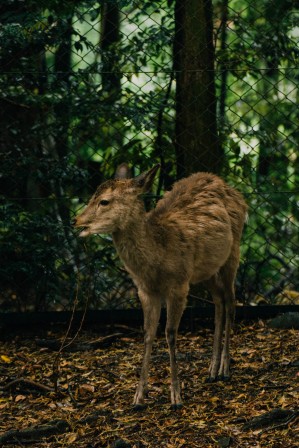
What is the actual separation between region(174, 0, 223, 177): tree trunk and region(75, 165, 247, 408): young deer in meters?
0.93

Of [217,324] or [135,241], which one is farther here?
[217,324]

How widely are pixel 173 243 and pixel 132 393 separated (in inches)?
40.2

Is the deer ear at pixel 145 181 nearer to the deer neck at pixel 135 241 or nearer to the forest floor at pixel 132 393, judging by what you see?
the deer neck at pixel 135 241

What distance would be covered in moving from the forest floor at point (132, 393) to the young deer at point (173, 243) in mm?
200

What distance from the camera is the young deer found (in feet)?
17.8

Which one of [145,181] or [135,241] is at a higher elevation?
[145,181]

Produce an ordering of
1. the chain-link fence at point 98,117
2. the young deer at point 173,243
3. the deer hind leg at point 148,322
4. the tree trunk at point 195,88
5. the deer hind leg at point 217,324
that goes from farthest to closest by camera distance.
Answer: the tree trunk at point 195,88 → the chain-link fence at point 98,117 → the deer hind leg at point 217,324 → the deer hind leg at point 148,322 → the young deer at point 173,243

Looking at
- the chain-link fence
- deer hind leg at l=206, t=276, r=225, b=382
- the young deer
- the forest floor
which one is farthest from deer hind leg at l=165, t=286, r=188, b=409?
the chain-link fence

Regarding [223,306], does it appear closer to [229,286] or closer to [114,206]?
[229,286]

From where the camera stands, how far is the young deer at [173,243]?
543 cm

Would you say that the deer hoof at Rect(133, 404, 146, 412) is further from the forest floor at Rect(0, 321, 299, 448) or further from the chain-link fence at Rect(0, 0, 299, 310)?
the chain-link fence at Rect(0, 0, 299, 310)

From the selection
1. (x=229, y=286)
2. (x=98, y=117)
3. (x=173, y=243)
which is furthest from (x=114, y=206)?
(x=98, y=117)

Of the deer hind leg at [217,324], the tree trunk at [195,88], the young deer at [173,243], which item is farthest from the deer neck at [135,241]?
the tree trunk at [195,88]

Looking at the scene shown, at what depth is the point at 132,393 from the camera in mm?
5707
